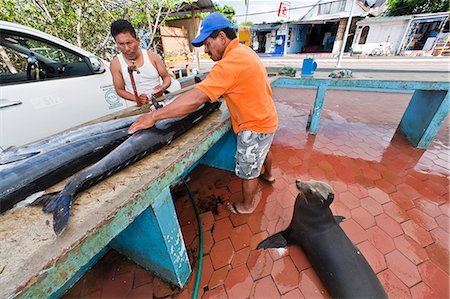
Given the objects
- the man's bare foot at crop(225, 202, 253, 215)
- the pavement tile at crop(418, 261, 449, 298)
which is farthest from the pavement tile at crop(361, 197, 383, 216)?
the man's bare foot at crop(225, 202, 253, 215)

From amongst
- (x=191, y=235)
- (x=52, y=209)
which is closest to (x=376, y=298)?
(x=191, y=235)

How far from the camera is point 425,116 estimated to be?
3.54 m

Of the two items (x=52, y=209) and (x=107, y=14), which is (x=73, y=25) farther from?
(x=52, y=209)

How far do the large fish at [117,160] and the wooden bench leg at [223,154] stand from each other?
83cm

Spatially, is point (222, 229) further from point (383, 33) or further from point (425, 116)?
point (383, 33)

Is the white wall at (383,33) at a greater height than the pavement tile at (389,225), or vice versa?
the white wall at (383,33)

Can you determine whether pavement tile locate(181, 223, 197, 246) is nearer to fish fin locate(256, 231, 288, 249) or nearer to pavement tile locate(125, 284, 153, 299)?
pavement tile locate(125, 284, 153, 299)

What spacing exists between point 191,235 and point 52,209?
4.77 feet

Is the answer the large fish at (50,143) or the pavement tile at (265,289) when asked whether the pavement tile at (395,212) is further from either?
the large fish at (50,143)

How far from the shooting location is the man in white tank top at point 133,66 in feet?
7.84

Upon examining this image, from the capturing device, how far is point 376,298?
1.35 m

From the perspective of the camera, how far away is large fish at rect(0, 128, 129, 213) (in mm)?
1064

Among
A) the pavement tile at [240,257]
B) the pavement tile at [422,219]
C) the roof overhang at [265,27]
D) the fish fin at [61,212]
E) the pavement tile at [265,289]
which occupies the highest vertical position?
the roof overhang at [265,27]

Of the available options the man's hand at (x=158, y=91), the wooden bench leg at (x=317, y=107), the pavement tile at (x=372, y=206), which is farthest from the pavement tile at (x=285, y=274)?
the wooden bench leg at (x=317, y=107)
